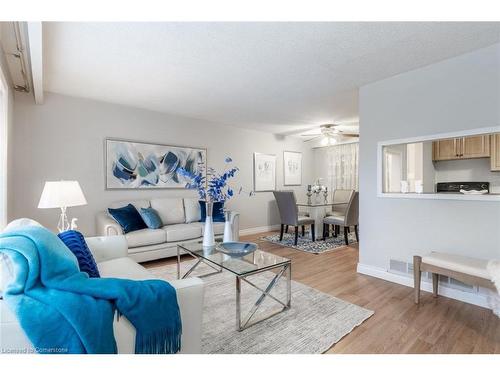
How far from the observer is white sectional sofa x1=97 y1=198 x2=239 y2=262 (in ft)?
10.5

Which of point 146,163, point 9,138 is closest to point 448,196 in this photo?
point 146,163

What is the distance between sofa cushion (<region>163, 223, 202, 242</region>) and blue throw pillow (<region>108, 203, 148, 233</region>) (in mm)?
362

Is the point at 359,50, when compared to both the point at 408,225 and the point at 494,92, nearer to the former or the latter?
the point at 494,92

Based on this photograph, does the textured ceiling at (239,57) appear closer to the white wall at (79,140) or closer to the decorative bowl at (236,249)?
the white wall at (79,140)

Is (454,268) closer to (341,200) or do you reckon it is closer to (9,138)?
(341,200)

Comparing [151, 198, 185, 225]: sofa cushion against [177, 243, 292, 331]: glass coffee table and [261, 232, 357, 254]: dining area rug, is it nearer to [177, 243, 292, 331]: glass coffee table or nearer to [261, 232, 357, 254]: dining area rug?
[177, 243, 292, 331]: glass coffee table

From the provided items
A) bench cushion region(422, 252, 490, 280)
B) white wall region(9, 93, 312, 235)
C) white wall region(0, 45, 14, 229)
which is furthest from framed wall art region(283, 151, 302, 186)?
white wall region(0, 45, 14, 229)

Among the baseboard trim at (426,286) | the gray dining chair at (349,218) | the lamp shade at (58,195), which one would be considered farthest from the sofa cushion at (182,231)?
the gray dining chair at (349,218)

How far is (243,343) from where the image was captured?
5.59ft

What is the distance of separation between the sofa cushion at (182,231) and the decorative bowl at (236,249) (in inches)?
51.4

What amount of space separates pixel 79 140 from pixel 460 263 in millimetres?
4655

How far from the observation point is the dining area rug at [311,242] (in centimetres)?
410
